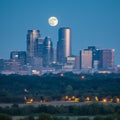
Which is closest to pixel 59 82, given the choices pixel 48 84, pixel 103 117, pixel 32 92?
pixel 48 84

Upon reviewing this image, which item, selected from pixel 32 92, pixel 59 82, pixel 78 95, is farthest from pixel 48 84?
pixel 78 95

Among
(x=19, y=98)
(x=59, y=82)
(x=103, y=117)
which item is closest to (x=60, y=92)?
(x=19, y=98)

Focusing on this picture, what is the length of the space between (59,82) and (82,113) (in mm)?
48787

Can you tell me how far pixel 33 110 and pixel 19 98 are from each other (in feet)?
61.2

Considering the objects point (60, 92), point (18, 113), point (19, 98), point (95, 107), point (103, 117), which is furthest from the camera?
point (60, 92)

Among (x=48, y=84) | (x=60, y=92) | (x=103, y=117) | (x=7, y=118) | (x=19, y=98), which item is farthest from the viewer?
(x=48, y=84)

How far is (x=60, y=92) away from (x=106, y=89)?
474 cm

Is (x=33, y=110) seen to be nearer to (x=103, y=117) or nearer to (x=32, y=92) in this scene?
(x=103, y=117)

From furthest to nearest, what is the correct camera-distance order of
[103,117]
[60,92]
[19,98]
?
1. [60,92]
2. [19,98]
3. [103,117]

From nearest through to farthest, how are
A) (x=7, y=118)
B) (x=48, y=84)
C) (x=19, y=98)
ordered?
(x=7, y=118) < (x=19, y=98) < (x=48, y=84)

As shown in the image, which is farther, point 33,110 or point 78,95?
point 78,95

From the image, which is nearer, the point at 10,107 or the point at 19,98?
the point at 10,107

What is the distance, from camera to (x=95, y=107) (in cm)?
7138

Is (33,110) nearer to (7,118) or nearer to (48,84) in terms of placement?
(7,118)
